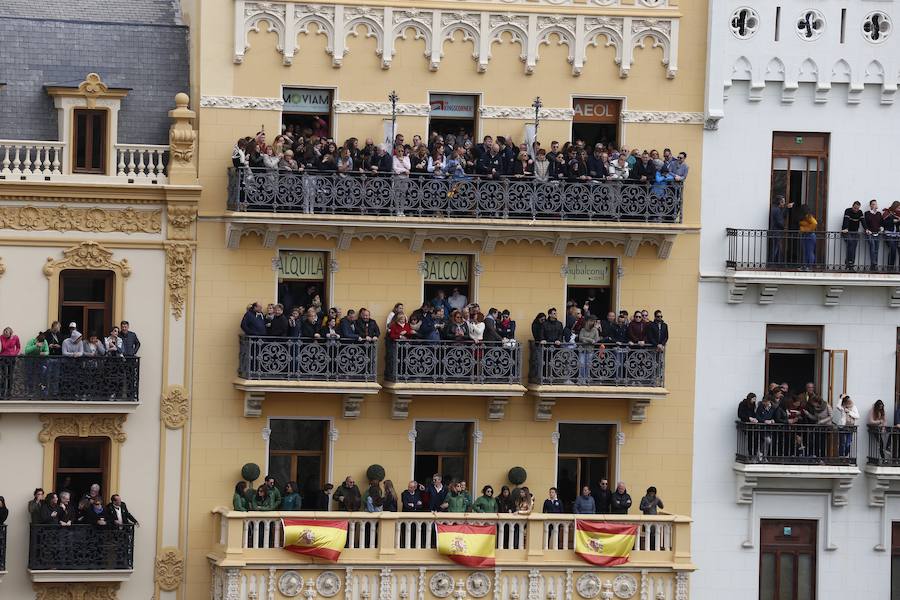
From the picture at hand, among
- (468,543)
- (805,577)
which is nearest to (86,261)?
(468,543)

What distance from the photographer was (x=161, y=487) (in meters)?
56.0

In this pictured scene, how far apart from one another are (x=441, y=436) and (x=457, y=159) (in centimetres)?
621

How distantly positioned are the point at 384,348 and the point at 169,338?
4.64m

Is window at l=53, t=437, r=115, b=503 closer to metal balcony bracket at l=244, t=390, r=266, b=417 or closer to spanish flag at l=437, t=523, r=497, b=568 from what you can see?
metal balcony bracket at l=244, t=390, r=266, b=417

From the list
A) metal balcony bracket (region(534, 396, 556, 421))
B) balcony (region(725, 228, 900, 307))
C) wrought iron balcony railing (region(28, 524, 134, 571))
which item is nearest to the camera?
wrought iron balcony railing (region(28, 524, 134, 571))

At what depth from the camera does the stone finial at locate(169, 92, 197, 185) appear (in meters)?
55.7

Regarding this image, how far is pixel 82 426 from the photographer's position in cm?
5556

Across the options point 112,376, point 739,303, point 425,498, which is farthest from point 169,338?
point 739,303

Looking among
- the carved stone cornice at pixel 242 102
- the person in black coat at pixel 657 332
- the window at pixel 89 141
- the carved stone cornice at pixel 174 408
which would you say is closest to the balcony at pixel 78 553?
the carved stone cornice at pixel 174 408

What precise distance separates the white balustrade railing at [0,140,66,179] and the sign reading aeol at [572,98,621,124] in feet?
37.5

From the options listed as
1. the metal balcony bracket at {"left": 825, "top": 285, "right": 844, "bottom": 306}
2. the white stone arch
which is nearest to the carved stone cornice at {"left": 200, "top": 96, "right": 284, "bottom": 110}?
the white stone arch

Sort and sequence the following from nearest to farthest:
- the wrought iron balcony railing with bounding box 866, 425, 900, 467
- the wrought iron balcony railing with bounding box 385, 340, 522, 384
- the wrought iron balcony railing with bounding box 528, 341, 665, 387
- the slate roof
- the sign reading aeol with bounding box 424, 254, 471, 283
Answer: the wrought iron balcony railing with bounding box 385, 340, 522, 384 < the slate roof < the wrought iron balcony railing with bounding box 528, 341, 665, 387 < the sign reading aeol with bounding box 424, 254, 471, 283 < the wrought iron balcony railing with bounding box 866, 425, 900, 467

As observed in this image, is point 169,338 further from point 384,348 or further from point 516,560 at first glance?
point 516,560

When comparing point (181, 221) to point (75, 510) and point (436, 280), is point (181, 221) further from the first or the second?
point (75, 510)
